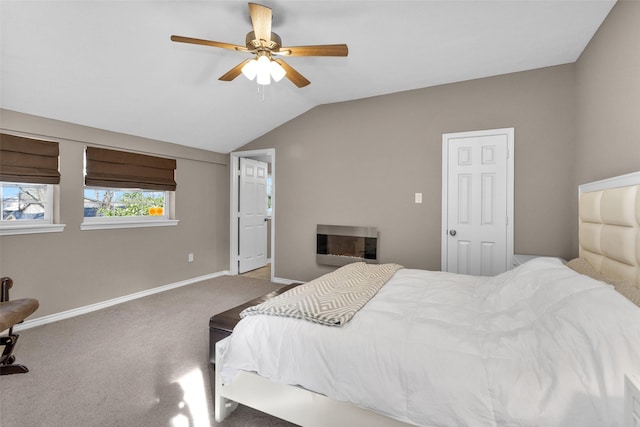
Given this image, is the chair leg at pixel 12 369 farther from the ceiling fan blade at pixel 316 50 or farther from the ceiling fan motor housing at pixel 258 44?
the ceiling fan blade at pixel 316 50

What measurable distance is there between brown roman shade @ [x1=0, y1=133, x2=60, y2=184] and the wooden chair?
1.04 metres

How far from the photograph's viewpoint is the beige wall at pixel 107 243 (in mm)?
2873

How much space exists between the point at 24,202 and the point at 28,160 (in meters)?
0.45

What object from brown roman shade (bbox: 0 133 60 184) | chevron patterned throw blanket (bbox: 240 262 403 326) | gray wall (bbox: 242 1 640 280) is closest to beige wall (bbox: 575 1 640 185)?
gray wall (bbox: 242 1 640 280)

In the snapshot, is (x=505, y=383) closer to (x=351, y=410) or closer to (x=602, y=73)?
(x=351, y=410)

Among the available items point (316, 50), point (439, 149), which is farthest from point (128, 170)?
point (439, 149)

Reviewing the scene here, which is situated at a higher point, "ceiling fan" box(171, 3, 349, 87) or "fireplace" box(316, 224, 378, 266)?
"ceiling fan" box(171, 3, 349, 87)

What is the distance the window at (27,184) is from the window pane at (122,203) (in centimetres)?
38

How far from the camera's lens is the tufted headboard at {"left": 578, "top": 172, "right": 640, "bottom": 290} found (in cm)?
160

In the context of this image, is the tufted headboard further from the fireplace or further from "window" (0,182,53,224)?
"window" (0,182,53,224)

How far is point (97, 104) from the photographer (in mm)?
2967

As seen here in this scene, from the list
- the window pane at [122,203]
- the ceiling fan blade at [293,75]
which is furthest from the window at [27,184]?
the ceiling fan blade at [293,75]

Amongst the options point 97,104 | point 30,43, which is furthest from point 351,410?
point 97,104

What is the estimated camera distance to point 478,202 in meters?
3.28
